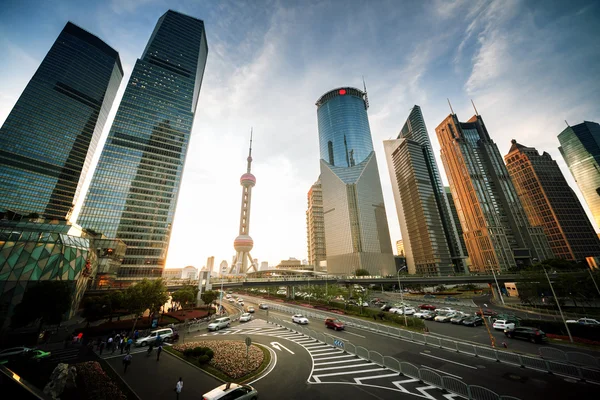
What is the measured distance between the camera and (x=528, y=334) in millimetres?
27359

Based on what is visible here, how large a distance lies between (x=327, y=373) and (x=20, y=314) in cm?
3887

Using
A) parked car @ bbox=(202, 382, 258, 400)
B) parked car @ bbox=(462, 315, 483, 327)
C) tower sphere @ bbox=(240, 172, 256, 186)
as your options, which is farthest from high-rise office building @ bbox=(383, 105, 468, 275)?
parked car @ bbox=(202, 382, 258, 400)

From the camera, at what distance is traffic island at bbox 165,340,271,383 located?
19.1 meters

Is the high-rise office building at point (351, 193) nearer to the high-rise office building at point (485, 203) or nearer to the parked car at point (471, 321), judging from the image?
the high-rise office building at point (485, 203)

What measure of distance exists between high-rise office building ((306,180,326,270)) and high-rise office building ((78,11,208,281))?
9836 cm

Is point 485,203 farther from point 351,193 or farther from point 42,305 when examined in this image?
point 42,305

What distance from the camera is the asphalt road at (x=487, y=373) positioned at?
15359mm

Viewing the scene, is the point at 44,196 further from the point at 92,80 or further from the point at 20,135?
the point at 92,80

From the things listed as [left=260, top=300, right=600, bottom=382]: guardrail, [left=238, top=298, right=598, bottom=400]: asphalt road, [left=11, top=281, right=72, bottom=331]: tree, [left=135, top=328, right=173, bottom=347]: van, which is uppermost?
[left=11, top=281, right=72, bottom=331]: tree

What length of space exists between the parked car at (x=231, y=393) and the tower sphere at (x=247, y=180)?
16863cm

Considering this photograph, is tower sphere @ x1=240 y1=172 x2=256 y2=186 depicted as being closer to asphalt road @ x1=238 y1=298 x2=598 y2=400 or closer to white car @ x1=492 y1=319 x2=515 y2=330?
asphalt road @ x1=238 y1=298 x2=598 y2=400

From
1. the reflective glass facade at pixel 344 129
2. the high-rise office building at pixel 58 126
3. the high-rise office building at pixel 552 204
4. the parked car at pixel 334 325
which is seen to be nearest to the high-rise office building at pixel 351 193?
the reflective glass facade at pixel 344 129

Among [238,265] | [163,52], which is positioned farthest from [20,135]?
[238,265]

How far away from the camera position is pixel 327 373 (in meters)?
19.3
